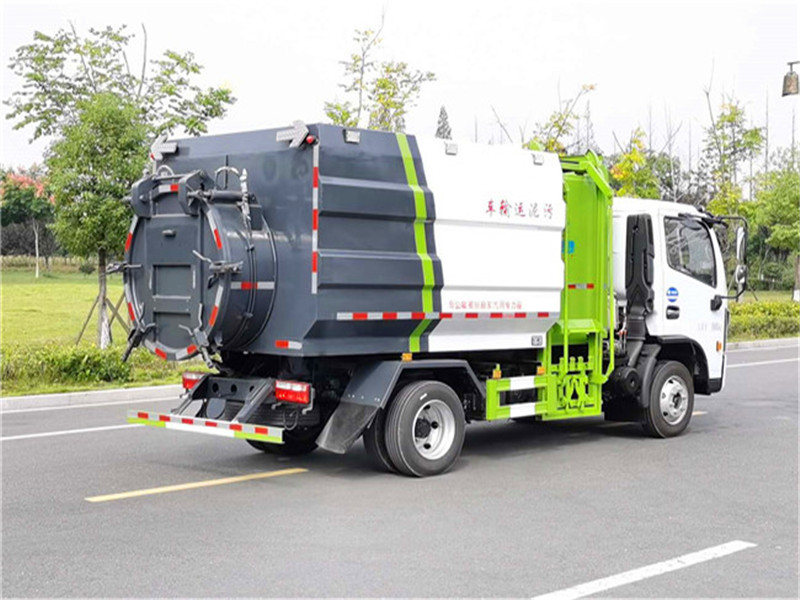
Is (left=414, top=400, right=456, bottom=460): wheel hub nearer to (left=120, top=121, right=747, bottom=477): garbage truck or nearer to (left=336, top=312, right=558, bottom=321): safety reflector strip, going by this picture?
(left=120, top=121, right=747, bottom=477): garbage truck

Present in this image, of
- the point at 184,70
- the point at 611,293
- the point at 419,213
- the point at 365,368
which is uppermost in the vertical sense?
the point at 184,70

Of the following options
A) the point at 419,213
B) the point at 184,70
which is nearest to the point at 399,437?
the point at 419,213

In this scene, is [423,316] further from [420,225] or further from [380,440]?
[380,440]

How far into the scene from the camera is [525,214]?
9.30m

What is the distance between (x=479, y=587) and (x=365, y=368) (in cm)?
325

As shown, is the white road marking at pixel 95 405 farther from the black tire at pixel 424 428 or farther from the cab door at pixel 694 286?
the cab door at pixel 694 286

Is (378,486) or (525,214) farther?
(525,214)

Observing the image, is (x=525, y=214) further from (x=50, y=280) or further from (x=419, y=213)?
(x=50, y=280)

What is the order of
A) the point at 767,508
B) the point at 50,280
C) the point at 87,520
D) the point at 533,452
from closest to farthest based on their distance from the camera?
the point at 87,520, the point at 767,508, the point at 533,452, the point at 50,280

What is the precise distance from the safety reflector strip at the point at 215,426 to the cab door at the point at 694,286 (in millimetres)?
4802

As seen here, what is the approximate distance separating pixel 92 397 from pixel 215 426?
5498 millimetres

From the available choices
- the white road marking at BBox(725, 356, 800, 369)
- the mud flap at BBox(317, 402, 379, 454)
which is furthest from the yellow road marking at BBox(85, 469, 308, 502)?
the white road marking at BBox(725, 356, 800, 369)

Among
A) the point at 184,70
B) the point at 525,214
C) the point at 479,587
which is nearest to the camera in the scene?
the point at 479,587

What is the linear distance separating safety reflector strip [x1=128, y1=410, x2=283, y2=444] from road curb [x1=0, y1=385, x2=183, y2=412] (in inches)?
178
